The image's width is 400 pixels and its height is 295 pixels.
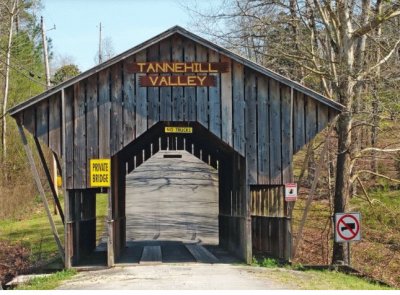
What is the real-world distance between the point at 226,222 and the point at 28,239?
26.2 feet

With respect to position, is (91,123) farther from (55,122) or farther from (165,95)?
(165,95)

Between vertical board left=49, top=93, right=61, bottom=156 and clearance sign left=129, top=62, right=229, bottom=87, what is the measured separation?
201cm

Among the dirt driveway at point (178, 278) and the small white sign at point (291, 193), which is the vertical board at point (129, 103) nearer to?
the dirt driveway at point (178, 278)

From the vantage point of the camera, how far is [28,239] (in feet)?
86.7

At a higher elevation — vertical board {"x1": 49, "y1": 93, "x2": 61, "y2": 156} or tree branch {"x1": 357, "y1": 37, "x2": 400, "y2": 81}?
tree branch {"x1": 357, "y1": 37, "x2": 400, "y2": 81}

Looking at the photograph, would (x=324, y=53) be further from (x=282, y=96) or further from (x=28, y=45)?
(x=28, y=45)

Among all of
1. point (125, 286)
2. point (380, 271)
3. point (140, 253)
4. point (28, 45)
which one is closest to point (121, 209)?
point (140, 253)

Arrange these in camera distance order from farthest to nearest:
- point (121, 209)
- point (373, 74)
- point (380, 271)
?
point (121, 209) < point (380, 271) < point (373, 74)

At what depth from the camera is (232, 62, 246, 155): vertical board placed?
1766 cm

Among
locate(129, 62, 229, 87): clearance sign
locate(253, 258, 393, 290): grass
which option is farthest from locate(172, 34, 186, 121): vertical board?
locate(253, 258, 393, 290): grass

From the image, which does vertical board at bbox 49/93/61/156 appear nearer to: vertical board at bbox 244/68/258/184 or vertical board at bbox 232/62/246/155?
vertical board at bbox 232/62/246/155

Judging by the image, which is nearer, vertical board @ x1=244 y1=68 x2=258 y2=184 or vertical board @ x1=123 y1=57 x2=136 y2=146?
vertical board @ x1=123 y1=57 x2=136 y2=146

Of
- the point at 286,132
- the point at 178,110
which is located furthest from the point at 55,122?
the point at 286,132

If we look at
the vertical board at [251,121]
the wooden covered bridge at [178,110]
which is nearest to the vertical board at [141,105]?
Result: the wooden covered bridge at [178,110]
